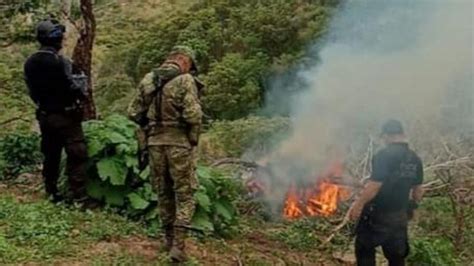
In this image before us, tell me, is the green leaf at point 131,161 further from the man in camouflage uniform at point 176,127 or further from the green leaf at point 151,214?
the man in camouflage uniform at point 176,127

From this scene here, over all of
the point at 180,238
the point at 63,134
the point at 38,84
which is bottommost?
the point at 180,238

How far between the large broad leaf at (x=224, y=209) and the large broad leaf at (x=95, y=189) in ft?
3.92

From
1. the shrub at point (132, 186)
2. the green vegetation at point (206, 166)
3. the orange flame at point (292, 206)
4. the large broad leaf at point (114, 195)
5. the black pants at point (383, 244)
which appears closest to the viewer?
the black pants at point (383, 244)

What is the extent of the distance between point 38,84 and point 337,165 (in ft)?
13.8

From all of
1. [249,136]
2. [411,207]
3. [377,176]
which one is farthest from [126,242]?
[249,136]

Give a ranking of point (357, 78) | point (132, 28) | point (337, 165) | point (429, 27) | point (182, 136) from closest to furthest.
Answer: point (182, 136) < point (337, 165) < point (357, 78) < point (429, 27) < point (132, 28)

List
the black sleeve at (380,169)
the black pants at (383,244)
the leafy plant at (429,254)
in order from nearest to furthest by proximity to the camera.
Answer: the black sleeve at (380,169)
the black pants at (383,244)
the leafy plant at (429,254)

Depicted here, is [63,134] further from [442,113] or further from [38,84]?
[442,113]

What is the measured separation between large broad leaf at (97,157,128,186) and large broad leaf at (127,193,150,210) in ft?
0.61

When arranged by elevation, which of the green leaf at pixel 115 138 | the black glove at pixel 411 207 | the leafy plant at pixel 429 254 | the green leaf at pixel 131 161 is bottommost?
the leafy plant at pixel 429 254

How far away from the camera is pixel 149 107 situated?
684 cm

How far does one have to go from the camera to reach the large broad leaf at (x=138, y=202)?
7863mm

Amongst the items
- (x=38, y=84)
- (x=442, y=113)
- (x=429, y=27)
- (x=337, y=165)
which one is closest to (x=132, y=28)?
(x=429, y=27)

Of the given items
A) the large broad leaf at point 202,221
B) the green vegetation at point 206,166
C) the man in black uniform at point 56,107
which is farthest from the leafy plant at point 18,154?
the large broad leaf at point 202,221
